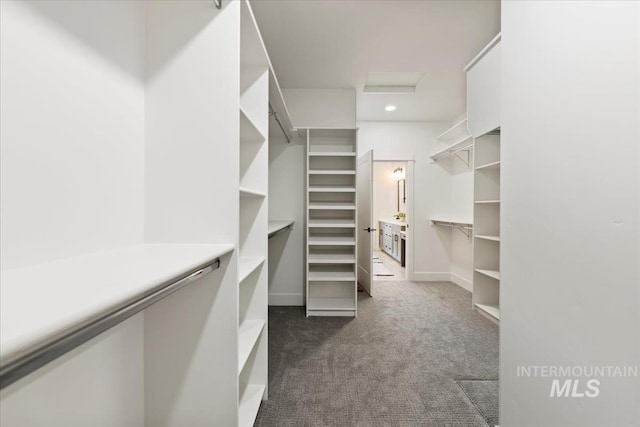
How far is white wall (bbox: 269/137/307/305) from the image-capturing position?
335 cm

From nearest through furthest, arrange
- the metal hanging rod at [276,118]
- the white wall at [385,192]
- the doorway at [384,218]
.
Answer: the metal hanging rod at [276,118] < the doorway at [384,218] < the white wall at [385,192]

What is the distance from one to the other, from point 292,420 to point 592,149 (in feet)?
5.76

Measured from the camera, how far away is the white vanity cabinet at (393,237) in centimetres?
549

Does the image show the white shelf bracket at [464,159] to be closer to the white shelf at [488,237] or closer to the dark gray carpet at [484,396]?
the white shelf at [488,237]

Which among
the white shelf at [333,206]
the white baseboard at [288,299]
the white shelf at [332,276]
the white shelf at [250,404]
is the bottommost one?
the white baseboard at [288,299]

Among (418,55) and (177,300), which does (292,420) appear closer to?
(177,300)

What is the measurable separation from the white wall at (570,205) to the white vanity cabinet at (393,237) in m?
4.11

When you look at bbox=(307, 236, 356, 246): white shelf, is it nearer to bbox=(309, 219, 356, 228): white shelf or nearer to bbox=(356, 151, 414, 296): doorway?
bbox=(309, 219, 356, 228): white shelf

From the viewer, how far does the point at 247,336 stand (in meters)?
1.41

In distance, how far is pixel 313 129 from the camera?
3.02m

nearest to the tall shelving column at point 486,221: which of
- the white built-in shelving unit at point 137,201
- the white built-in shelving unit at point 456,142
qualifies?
the white built-in shelving unit at point 456,142

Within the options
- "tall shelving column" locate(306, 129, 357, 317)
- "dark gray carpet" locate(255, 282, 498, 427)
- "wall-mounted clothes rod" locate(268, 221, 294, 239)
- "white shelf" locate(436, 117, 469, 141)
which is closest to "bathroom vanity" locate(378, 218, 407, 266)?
"white shelf" locate(436, 117, 469, 141)

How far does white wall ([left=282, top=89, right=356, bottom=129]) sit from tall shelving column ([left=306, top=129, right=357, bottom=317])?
221 mm

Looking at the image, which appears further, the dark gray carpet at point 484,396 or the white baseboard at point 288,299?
the white baseboard at point 288,299
